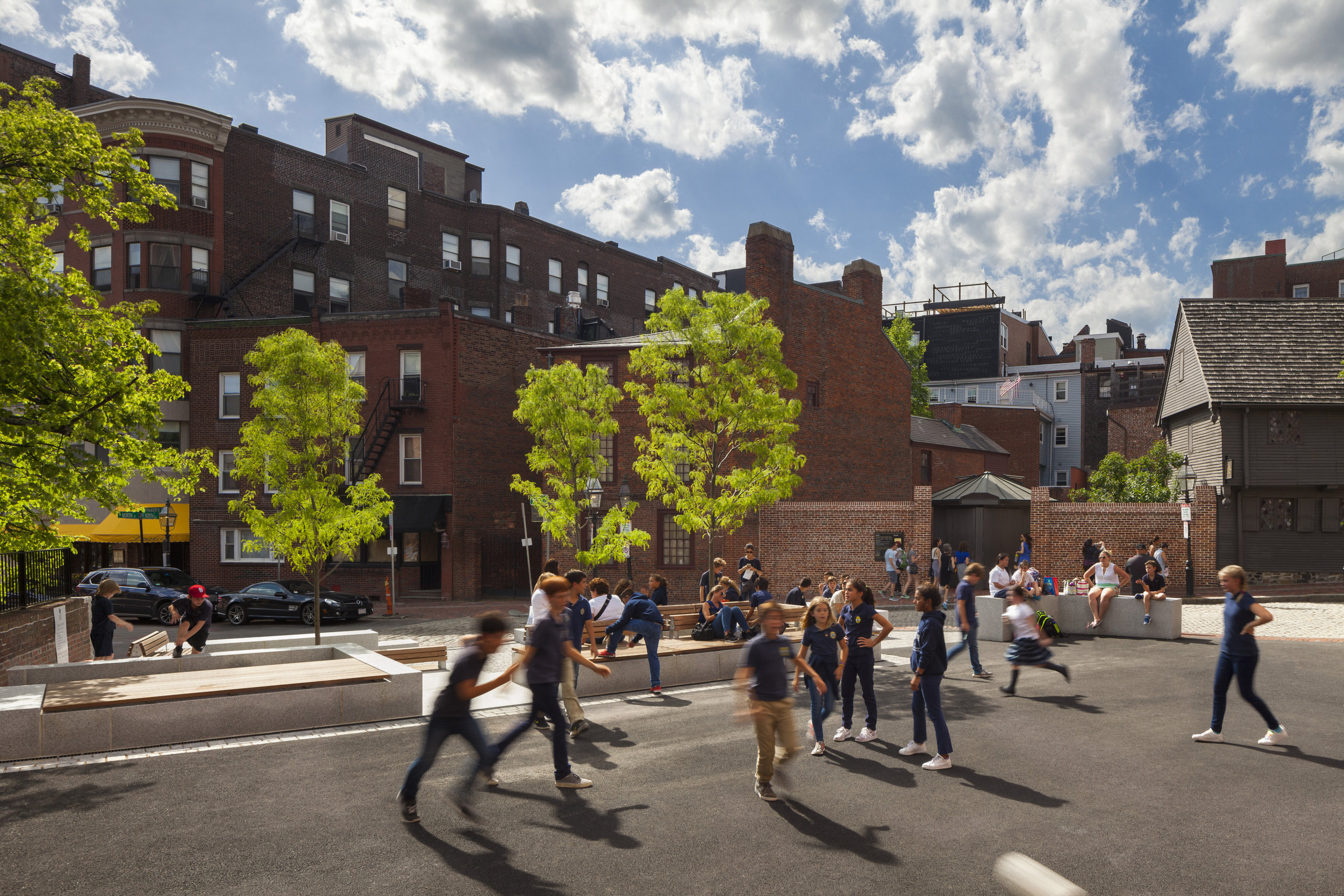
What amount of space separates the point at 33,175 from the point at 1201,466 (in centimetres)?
3561

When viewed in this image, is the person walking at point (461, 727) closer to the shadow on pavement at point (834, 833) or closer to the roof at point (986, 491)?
the shadow on pavement at point (834, 833)

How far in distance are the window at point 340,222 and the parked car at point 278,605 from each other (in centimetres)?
2084

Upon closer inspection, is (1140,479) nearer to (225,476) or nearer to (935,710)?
(935,710)

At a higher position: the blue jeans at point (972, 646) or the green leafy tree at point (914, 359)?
the green leafy tree at point (914, 359)

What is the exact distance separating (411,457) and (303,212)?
14696 mm

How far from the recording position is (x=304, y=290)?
3972cm

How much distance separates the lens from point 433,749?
714 cm

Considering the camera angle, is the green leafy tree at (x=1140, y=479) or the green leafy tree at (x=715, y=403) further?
the green leafy tree at (x=1140, y=479)

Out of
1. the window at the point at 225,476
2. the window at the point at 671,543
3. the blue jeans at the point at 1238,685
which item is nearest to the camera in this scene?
the blue jeans at the point at 1238,685

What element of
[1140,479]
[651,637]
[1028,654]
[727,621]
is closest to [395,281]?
[727,621]

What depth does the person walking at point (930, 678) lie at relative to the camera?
342 inches

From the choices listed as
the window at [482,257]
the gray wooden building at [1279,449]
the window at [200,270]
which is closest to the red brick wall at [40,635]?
the window at [200,270]

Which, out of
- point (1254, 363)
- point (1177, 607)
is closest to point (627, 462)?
point (1177, 607)

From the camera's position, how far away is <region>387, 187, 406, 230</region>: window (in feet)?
141
